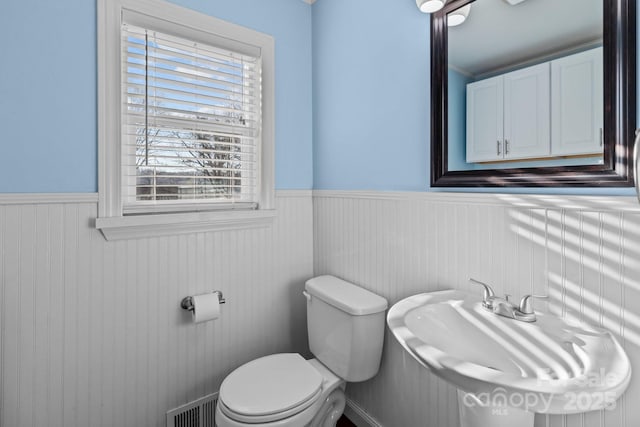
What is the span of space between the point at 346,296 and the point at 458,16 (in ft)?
4.00

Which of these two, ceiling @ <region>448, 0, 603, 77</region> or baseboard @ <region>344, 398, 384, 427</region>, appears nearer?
ceiling @ <region>448, 0, 603, 77</region>

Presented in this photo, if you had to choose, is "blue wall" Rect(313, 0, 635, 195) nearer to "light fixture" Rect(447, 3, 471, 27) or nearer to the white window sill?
"light fixture" Rect(447, 3, 471, 27)

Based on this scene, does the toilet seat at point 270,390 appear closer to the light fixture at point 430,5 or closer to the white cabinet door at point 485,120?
the white cabinet door at point 485,120

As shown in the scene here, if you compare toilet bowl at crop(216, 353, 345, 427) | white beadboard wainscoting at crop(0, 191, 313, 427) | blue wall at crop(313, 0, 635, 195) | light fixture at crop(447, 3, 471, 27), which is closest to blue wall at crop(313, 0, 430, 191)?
blue wall at crop(313, 0, 635, 195)

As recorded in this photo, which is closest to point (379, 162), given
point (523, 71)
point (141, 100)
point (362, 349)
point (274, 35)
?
point (523, 71)

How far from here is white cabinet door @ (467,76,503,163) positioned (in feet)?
3.66

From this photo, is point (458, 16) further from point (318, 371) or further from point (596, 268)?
point (318, 371)

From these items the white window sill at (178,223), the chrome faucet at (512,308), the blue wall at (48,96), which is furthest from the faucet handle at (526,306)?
the blue wall at (48,96)

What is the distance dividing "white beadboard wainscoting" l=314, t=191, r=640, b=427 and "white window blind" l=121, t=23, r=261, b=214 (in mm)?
572

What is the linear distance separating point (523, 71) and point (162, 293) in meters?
1.67

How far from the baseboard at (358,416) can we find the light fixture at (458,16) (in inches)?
70.5

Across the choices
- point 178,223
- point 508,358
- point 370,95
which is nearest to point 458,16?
point 370,95

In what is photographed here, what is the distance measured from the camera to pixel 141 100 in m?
1.49

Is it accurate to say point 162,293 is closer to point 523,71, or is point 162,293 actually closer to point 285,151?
point 285,151
